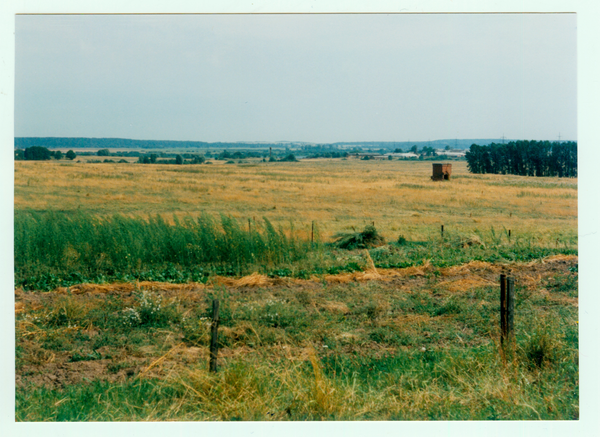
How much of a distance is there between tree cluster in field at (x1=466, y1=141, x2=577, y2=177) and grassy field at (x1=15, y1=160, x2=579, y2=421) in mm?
13928

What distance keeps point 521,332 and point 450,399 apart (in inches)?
98.3

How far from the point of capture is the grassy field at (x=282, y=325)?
4707 millimetres

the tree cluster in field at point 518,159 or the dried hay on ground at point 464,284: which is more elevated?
the tree cluster in field at point 518,159

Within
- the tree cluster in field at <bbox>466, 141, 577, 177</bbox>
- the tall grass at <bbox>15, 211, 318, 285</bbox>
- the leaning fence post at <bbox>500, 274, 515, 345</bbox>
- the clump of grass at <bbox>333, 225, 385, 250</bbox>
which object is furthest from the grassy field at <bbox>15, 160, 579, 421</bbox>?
the tree cluster in field at <bbox>466, 141, 577, 177</bbox>

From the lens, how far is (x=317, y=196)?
29672 mm

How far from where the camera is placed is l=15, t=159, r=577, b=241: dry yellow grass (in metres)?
20.1

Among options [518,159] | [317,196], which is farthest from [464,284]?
[518,159]

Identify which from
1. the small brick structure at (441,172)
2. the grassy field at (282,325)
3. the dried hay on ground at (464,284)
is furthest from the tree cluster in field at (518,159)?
the dried hay on ground at (464,284)

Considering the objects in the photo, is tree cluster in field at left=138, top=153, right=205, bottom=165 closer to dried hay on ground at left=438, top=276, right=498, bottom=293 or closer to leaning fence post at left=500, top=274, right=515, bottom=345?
dried hay on ground at left=438, top=276, right=498, bottom=293

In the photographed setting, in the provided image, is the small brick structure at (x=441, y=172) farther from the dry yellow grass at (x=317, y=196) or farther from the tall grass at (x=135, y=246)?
the tall grass at (x=135, y=246)

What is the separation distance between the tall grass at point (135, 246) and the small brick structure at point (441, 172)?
2591 cm

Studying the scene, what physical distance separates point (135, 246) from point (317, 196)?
775 inches

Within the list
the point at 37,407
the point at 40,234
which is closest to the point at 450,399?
the point at 37,407

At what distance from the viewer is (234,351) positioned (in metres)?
6.25
